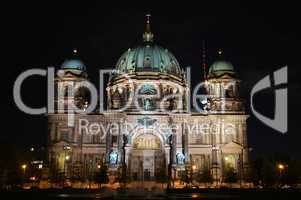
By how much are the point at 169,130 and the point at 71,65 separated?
68.4 ft

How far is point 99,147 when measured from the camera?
77.0 m

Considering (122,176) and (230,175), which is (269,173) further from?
(122,176)

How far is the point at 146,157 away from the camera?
78125 millimetres

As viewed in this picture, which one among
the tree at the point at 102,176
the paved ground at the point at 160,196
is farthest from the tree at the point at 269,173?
the tree at the point at 102,176

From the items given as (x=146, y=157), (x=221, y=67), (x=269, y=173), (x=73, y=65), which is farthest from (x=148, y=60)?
(x=269, y=173)

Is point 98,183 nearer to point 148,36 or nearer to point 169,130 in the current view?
point 169,130

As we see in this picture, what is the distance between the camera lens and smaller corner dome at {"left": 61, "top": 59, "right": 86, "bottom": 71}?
273 ft

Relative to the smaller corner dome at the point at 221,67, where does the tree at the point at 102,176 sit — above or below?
below

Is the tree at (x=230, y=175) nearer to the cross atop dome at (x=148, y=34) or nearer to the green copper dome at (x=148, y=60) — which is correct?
the green copper dome at (x=148, y=60)

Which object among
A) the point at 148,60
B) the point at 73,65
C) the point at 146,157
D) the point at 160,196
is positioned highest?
the point at 148,60

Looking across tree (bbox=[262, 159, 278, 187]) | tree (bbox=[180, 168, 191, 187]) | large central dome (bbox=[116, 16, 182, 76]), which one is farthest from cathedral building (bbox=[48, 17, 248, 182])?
large central dome (bbox=[116, 16, 182, 76])

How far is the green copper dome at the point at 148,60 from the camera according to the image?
8925 centimetres

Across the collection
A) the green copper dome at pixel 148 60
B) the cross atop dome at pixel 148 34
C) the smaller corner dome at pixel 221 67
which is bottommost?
the smaller corner dome at pixel 221 67

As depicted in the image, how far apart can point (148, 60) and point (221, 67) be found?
14001 millimetres
